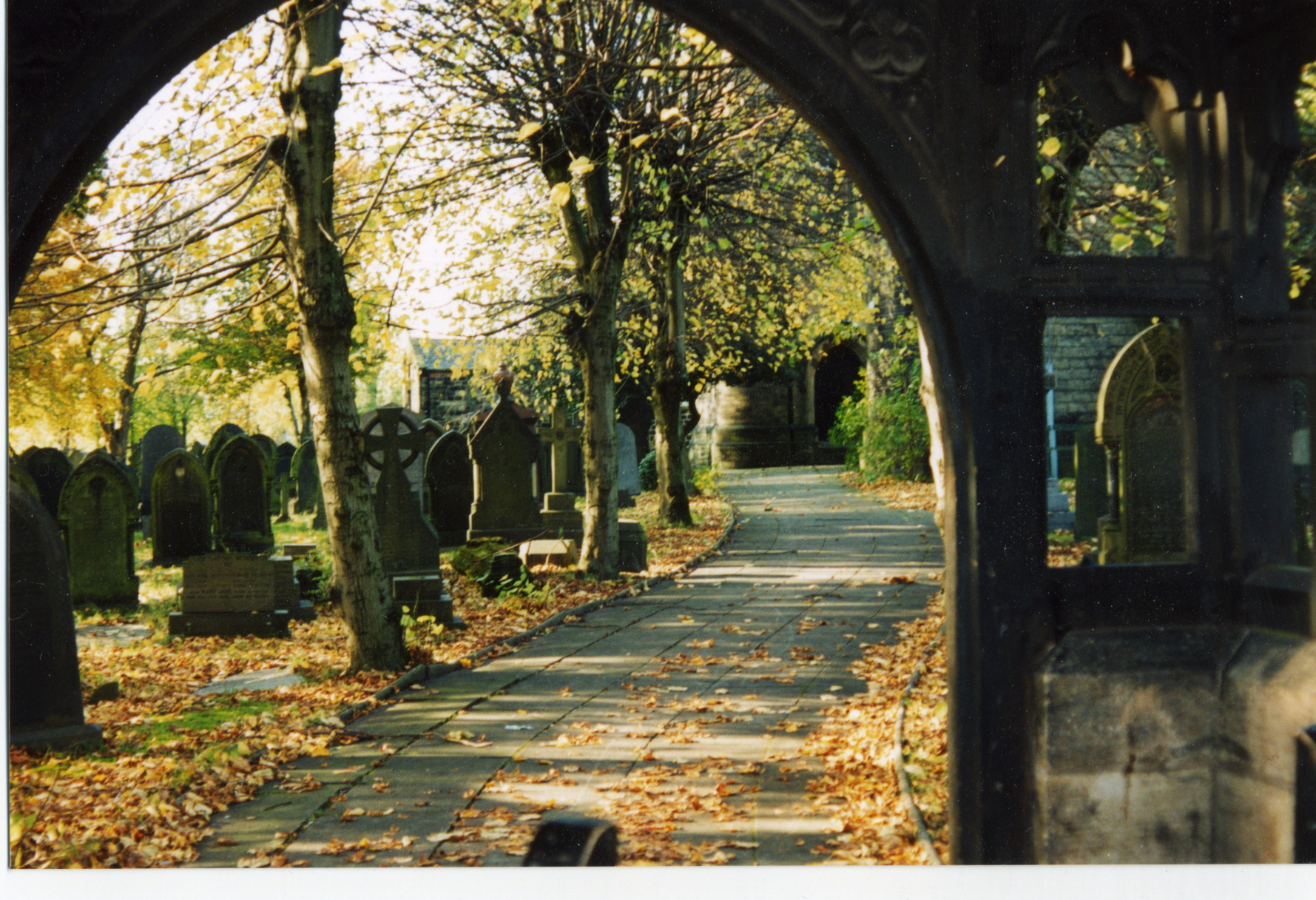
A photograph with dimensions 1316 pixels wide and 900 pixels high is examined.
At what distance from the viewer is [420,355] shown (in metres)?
34.4

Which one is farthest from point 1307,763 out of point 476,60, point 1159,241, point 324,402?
point 476,60

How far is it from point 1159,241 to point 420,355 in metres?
32.1

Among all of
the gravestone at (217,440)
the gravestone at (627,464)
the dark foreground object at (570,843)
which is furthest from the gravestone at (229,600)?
the gravestone at (627,464)

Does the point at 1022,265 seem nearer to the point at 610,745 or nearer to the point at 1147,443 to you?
the point at 610,745

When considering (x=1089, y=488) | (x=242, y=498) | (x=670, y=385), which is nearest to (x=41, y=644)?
(x=242, y=498)

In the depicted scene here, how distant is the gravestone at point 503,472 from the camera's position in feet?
43.5

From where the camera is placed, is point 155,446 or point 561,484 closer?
point 561,484

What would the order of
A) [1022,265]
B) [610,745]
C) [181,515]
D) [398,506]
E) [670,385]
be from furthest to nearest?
[670,385] → [181,515] → [398,506] → [610,745] → [1022,265]

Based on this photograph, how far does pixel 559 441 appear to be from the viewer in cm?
1700

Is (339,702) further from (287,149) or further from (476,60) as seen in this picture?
(476,60)

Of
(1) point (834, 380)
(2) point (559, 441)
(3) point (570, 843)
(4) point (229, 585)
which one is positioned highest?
(1) point (834, 380)

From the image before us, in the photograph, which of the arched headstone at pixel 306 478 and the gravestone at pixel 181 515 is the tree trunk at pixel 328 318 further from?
the arched headstone at pixel 306 478

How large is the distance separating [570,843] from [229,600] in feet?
25.7

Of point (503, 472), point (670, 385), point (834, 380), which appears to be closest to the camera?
point (503, 472)
